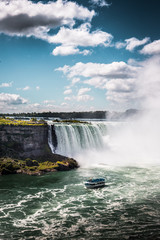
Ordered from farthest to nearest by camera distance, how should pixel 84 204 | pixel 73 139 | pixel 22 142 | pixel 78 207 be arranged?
pixel 73 139, pixel 22 142, pixel 84 204, pixel 78 207

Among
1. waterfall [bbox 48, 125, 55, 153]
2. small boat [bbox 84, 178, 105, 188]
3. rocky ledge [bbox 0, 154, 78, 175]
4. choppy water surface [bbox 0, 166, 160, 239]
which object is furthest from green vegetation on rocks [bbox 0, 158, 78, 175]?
small boat [bbox 84, 178, 105, 188]

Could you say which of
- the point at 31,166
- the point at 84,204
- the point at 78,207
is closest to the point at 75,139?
the point at 31,166

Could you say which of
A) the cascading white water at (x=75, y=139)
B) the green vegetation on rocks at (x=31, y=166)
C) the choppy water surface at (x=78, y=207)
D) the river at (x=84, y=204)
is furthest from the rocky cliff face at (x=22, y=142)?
the choppy water surface at (x=78, y=207)

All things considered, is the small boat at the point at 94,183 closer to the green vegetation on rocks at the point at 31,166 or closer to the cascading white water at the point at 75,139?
the green vegetation on rocks at the point at 31,166

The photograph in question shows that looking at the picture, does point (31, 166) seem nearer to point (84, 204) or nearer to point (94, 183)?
point (94, 183)

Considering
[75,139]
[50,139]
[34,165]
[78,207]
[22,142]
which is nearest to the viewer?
[78,207]

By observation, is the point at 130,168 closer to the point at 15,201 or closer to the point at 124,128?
the point at 15,201

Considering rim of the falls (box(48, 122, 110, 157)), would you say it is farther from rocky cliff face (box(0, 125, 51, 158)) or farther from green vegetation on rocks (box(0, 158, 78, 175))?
green vegetation on rocks (box(0, 158, 78, 175))
